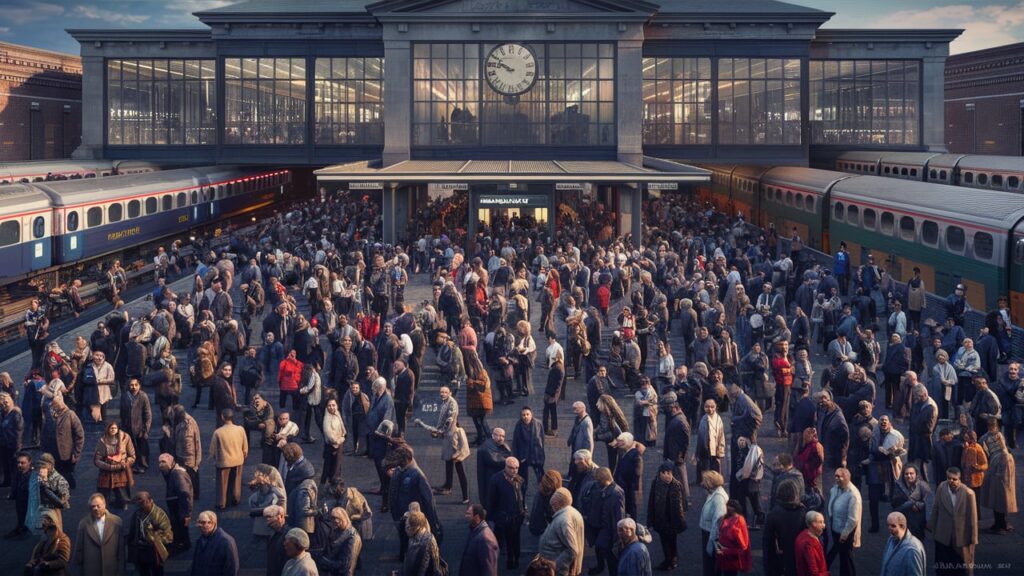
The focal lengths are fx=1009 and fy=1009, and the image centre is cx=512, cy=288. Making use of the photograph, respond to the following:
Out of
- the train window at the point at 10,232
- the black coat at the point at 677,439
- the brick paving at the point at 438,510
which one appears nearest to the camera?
the brick paving at the point at 438,510

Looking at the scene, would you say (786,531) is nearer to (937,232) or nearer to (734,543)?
(734,543)

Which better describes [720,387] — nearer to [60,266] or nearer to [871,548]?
[871,548]

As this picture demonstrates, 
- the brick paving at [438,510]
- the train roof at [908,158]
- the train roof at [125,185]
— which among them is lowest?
the brick paving at [438,510]

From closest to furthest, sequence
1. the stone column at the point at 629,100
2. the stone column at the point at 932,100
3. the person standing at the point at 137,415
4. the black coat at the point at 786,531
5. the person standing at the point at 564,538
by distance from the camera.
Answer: the person standing at the point at 564,538, the black coat at the point at 786,531, the person standing at the point at 137,415, the stone column at the point at 629,100, the stone column at the point at 932,100

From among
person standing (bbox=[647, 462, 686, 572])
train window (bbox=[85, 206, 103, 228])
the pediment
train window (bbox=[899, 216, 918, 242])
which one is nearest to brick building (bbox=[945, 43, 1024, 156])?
the pediment

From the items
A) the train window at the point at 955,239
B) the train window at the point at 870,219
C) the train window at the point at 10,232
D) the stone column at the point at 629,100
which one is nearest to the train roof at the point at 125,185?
the train window at the point at 10,232

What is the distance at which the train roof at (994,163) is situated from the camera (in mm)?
36031

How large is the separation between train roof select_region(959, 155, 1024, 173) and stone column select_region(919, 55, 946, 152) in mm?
20889

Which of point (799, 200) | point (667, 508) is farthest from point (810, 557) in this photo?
point (799, 200)

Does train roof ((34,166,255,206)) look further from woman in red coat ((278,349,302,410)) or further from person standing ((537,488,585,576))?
person standing ((537,488,585,576))

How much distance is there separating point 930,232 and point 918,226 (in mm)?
829

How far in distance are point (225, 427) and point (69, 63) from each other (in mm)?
72173

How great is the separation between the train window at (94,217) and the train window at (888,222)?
27705 mm

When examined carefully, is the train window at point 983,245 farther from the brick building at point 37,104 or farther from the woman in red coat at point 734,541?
the brick building at point 37,104
